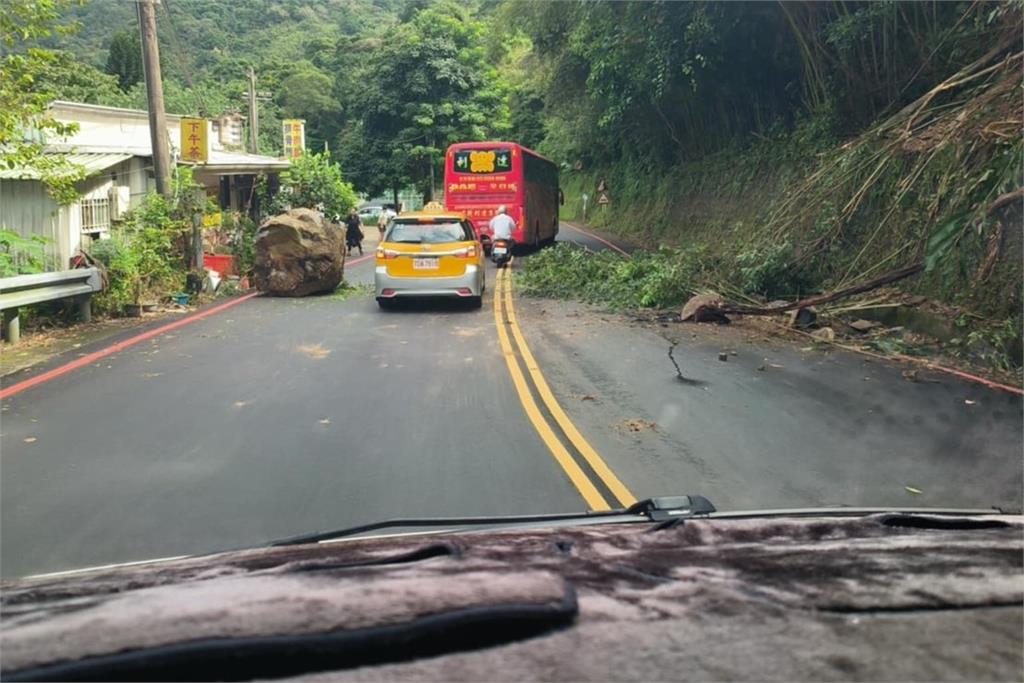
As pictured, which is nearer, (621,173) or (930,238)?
(930,238)

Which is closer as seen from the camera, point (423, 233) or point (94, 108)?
point (423, 233)

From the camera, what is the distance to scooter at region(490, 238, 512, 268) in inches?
947

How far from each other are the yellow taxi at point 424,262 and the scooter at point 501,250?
7979 mm

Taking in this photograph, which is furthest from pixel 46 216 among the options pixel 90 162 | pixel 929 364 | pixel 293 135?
pixel 293 135

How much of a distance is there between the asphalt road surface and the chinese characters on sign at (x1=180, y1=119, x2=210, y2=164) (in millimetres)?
10328

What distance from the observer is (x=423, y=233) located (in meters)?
15.9

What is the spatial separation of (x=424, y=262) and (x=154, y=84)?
6495 mm

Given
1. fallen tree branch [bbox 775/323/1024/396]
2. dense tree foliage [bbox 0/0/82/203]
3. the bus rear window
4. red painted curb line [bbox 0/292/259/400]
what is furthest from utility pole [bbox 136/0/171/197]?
the bus rear window

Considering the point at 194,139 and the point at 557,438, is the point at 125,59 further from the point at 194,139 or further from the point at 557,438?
the point at 557,438

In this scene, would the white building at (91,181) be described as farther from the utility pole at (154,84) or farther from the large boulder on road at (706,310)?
the large boulder on road at (706,310)

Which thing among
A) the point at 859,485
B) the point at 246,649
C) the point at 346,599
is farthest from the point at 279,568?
the point at 859,485

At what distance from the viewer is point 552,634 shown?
5.58 feet

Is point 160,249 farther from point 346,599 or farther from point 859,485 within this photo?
point 346,599

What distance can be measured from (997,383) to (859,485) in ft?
14.0
